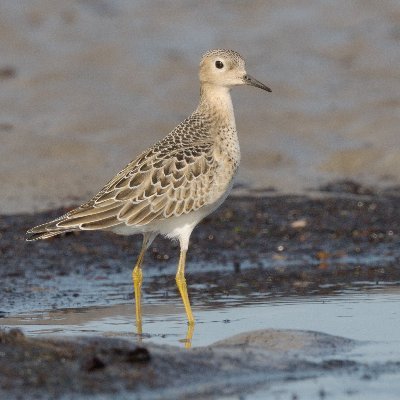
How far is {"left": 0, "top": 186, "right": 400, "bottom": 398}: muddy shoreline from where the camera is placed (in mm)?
8203

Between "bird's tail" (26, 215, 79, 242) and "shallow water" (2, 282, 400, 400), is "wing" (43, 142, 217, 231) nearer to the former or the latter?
"bird's tail" (26, 215, 79, 242)

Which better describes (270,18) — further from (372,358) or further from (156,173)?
(372,358)

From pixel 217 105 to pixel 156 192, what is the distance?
1201 mm

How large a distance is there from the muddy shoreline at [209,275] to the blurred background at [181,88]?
107 centimetres

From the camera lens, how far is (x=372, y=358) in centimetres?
A: 922

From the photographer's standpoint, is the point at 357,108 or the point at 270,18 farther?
the point at 270,18

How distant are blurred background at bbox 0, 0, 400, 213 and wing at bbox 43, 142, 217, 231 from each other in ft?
12.8

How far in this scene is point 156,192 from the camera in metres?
11.1

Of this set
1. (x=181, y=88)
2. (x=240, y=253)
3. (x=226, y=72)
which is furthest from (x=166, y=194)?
(x=181, y=88)

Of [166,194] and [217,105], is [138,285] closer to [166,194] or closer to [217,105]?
[166,194]

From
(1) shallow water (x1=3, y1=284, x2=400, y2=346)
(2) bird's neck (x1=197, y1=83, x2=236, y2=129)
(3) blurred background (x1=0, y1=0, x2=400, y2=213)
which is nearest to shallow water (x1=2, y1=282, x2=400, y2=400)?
(1) shallow water (x1=3, y1=284, x2=400, y2=346)

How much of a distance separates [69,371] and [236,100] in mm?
10096

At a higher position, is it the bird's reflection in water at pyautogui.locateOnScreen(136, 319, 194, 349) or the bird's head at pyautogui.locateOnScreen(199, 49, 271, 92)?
the bird's head at pyautogui.locateOnScreen(199, 49, 271, 92)

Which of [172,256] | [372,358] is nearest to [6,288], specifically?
[172,256]
